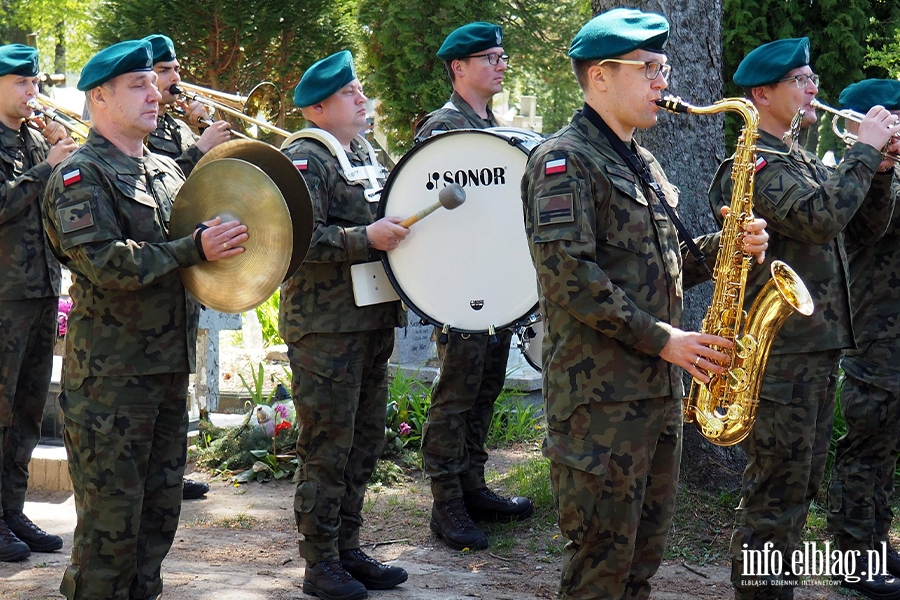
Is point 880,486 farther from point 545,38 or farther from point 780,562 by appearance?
point 545,38

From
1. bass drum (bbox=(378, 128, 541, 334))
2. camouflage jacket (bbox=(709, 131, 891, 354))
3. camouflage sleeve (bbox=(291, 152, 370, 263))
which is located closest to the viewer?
camouflage jacket (bbox=(709, 131, 891, 354))

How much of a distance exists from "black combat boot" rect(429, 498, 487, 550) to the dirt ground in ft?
0.22

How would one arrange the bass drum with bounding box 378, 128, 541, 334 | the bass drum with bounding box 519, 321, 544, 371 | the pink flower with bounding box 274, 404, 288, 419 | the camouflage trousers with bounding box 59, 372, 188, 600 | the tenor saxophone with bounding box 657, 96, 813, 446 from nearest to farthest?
the tenor saxophone with bounding box 657, 96, 813, 446 → the camouflage trousers with bounding box 59, 372, 188, 600 → the bass drum with bounding box 378, 128, 541, 334 → the bass drum with bounding box 519, 321, 544, 371 → the pink flower with bounding box 274, 404, 288, 419

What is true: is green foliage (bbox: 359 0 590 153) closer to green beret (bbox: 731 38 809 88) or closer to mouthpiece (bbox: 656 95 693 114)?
green beret (bbox: 731 38 809 88)

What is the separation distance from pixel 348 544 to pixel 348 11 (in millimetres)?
9625

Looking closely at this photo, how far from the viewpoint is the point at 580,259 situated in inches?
129

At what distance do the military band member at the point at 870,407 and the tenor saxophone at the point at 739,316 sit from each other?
1.45 meters

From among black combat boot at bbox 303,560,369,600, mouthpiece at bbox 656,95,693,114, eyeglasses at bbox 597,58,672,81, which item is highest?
eyeglasses at bbox 597,58,672,81

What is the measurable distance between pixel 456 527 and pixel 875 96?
3018mm

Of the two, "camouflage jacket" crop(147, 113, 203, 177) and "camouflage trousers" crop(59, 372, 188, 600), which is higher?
"camouflage jacket" crop(147, 113, 203, 177)

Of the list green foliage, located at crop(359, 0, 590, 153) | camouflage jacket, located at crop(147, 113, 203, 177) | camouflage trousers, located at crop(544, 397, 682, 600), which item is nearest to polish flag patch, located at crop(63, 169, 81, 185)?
camouflage trousers, located at crop(544, 397, 682, 600)

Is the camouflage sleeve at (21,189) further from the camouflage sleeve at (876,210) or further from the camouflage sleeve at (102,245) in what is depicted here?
the camouflage sleeve at (876,210)

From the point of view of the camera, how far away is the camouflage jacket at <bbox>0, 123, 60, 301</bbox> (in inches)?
209

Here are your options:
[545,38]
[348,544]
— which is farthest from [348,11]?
[348,544]
